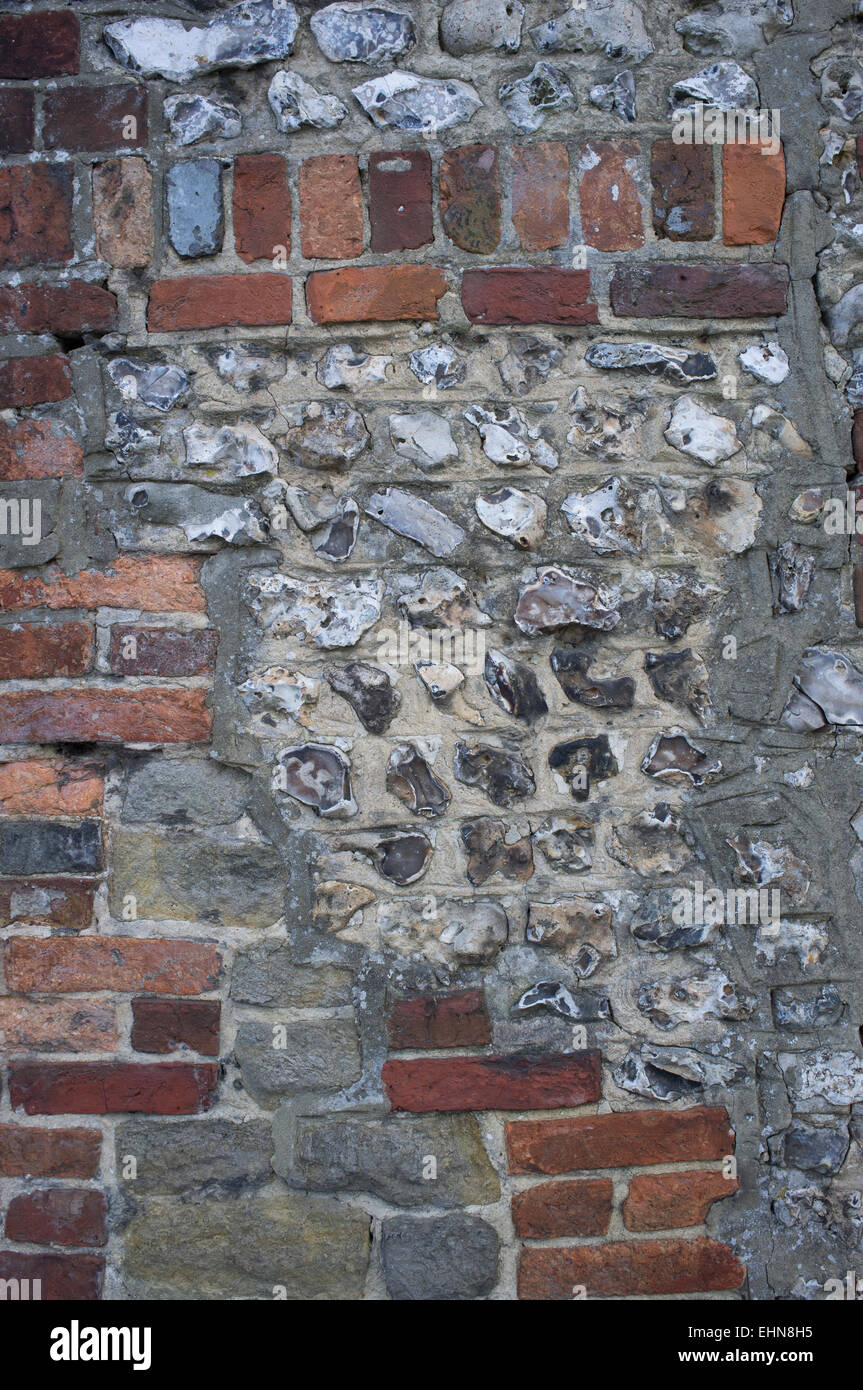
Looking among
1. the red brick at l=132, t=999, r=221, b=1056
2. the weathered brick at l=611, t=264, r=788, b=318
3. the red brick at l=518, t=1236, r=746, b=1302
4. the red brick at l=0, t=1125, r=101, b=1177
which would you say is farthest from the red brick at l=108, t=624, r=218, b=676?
the red brick at l=518, t=1236, r=746, b=1302

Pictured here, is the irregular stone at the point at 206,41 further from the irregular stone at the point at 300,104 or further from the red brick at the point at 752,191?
the red brick at the point at 752,191

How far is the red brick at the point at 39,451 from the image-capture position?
5.53 ft

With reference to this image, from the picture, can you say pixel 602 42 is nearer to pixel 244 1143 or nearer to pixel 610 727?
pixel 610 727

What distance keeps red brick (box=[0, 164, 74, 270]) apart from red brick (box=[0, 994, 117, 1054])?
1246 mm

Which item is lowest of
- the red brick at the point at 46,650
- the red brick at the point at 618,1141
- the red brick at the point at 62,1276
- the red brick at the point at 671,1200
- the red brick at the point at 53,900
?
the red brick at the point at 62,1276

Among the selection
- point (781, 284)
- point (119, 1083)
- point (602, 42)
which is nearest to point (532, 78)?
point (602, 42)

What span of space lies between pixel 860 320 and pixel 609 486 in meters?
0.50

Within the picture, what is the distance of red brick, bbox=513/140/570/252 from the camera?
1655 millimetres

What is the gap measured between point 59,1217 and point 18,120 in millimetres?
1827

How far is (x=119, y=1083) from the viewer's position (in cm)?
164

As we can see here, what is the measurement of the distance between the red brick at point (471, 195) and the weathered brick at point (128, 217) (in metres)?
0.50

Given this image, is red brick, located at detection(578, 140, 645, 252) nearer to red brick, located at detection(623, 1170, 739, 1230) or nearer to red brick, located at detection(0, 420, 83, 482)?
red brick, located at detection(0, 420, 83, 482)

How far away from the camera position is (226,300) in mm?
1657

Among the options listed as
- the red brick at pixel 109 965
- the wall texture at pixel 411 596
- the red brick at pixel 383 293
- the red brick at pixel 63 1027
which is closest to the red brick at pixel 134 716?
the wall texture at pixel 411 596
